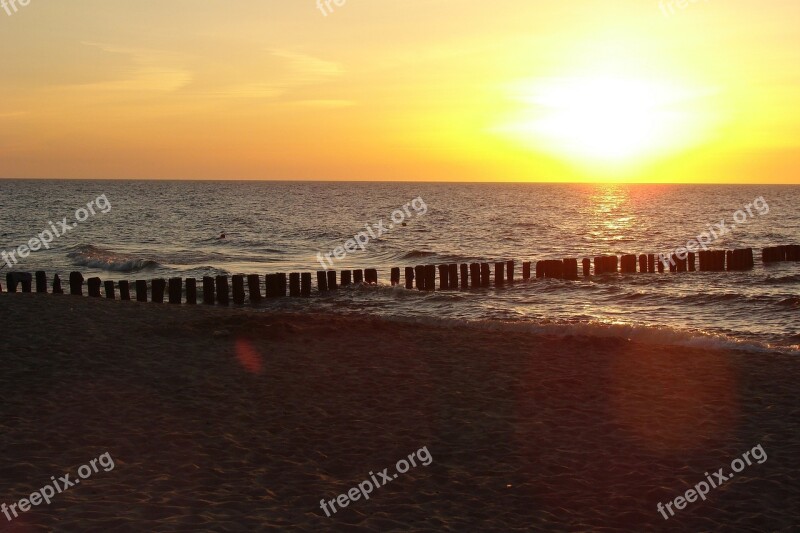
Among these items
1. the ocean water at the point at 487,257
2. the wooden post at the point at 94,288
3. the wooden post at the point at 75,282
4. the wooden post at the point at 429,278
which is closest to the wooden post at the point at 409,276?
the ocean water at the point at 487,257

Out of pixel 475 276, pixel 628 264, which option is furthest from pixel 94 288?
pixel 628 264

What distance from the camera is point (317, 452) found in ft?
28.6

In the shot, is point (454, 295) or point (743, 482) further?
point (454, 295)

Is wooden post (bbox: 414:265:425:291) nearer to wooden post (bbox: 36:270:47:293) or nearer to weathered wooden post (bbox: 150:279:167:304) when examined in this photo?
weathered wooden post (bbox: 150:279:167:304)

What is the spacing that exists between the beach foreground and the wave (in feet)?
70.4

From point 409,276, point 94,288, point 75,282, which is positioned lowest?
point 409,276

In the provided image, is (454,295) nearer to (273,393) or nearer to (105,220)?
(273,393)

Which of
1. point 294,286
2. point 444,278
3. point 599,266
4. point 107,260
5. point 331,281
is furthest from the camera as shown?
point 107,260

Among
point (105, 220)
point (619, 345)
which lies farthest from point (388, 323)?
point (105, 220)

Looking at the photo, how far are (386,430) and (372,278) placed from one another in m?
17.3

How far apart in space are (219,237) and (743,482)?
51492 millimetres

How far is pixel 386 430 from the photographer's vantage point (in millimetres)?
9562

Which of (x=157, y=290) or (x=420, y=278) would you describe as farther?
(x=420, y=278)

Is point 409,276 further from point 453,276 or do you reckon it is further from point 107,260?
point 107,260
